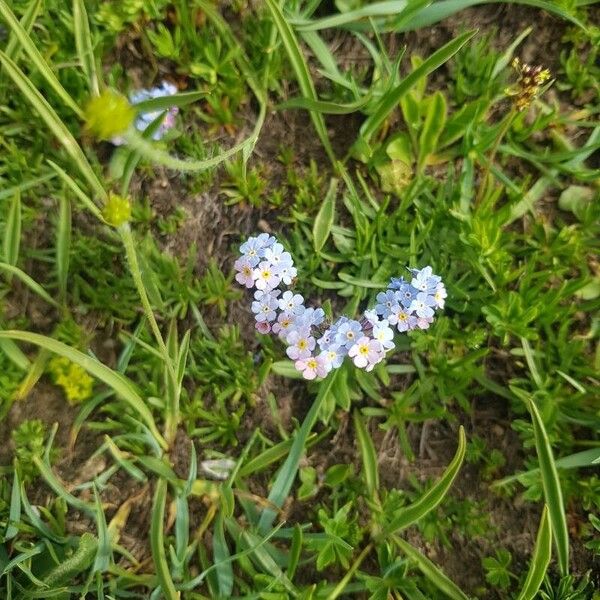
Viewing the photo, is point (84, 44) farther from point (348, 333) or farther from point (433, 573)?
point (433, 573)

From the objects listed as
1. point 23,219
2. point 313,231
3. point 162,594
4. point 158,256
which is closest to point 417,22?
point 313,231

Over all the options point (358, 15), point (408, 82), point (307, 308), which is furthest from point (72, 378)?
point (358, 15)

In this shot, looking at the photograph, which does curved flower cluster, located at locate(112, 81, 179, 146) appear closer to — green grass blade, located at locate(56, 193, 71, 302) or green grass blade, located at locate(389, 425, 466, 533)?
green grass blade, located at locate(56, 193, 71, 302)

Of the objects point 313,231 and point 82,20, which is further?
point 313,231

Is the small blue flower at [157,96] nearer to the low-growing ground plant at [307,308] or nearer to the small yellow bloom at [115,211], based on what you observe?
the low-growing ground plant at [307,308]

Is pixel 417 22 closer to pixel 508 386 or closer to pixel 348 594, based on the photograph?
pixel 508 386

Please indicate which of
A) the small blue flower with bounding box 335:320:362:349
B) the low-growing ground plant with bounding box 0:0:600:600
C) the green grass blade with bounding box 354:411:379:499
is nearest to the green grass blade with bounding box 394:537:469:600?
the low-growing ground plant with bounding box 0:0:600:600
